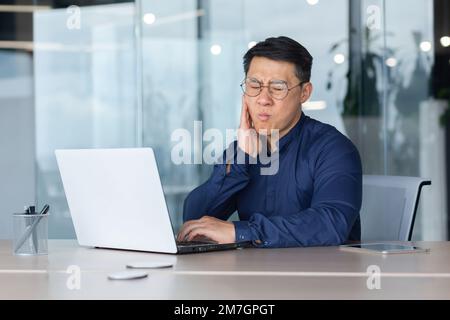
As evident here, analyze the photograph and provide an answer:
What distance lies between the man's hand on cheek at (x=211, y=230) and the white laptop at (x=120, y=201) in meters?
0.02

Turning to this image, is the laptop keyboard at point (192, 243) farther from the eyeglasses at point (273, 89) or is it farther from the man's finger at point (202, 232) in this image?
the eyeglasses at point (273, 89)

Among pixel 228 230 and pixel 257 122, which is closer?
pixel 228 230

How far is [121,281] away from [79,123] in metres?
3.78

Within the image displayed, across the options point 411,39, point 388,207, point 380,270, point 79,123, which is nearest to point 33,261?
point 380,270

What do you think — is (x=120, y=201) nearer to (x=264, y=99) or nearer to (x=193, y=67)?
(x=264, y=99)

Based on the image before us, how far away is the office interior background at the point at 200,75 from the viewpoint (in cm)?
541

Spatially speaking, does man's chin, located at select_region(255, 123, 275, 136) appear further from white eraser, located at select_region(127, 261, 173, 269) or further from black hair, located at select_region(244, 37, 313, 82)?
white eraser, located at select_region(127, 261, 173, 269)

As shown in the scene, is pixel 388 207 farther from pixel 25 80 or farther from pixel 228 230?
pixel 25 80

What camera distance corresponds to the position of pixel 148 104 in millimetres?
5508

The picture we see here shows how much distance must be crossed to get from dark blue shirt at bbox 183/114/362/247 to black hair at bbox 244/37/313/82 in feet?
0.61

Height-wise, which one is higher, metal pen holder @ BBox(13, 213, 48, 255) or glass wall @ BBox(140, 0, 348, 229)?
glass wall @ BBox(140, 0, 348, 229)

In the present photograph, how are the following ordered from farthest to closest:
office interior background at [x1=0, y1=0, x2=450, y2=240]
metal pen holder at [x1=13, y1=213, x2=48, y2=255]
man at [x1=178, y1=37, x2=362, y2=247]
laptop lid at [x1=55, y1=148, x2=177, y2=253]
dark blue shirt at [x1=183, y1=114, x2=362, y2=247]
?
office interior background at [x1=0, y1=0, x2=450, y2=240] → man at [x1=178, y1=37, x2=362, y2=247] → dark blue shirt at [x1=183, y1=114, x2=362, y2=247] → metal pen holder at [x1=13, y1=213, x2=48, y2=255] → laptop lid at [x1=55, y1=148, x2=177, y2=253]

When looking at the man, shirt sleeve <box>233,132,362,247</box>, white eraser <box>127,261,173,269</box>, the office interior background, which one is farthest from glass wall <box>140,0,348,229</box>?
white eraser <box>127,261,173,269</box>

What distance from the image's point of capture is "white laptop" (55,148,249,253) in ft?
7.20
